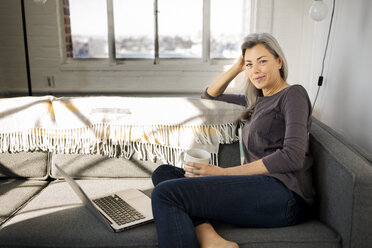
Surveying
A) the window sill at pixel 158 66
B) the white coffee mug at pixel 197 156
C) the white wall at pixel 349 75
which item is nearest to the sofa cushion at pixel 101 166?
the white coffee mug at pixel 197 156

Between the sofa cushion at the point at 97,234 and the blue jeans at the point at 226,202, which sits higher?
the blue jeans at the point at 226,202

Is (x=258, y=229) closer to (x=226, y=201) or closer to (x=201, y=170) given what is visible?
(x=226, y=201)

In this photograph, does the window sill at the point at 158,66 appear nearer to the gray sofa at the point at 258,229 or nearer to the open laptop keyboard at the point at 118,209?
the gray sofa at the point at 258,229

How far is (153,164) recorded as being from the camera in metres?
2.00

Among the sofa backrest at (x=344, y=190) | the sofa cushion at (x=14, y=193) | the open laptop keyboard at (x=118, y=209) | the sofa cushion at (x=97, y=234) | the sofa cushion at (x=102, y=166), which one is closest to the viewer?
the sofa backrest at (x=344, y=190)

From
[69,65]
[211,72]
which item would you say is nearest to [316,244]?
[211,72]

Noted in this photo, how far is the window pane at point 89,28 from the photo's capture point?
3.39m

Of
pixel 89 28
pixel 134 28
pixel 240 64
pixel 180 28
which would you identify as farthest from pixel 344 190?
pixel 89 28

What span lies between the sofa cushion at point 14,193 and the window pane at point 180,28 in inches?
75.1

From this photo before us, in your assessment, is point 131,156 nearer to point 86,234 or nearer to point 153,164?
point 153,164

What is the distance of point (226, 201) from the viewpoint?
1353 mm

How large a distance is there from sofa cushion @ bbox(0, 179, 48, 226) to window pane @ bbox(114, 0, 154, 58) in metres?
1.81

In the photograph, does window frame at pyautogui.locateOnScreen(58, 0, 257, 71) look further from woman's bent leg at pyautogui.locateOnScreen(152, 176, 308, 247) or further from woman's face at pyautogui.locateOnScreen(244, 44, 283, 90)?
woman's bent leg at pyautogui.locateOnScreen(152, 176, 308, 247)

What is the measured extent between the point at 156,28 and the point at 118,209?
87.3 inches
